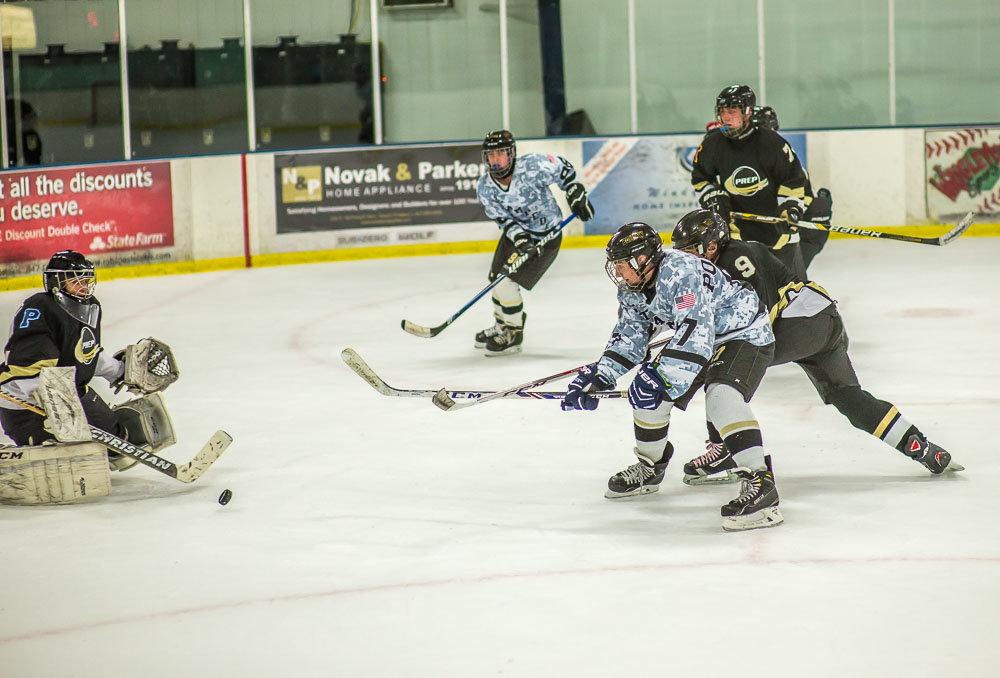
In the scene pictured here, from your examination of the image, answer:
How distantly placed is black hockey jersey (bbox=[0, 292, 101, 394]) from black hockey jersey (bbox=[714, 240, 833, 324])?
6.49ft

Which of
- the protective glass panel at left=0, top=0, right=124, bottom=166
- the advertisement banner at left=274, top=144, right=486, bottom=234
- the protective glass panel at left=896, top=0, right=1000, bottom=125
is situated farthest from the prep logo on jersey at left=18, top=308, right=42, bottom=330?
the protective glass panel at left=896, top=0, right=1000, bottom=125

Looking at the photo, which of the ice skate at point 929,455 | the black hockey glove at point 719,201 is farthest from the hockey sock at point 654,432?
the black hockey glove at point 719,201

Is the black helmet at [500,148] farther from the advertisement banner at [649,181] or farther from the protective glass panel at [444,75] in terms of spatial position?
the protective glass panel at [444,75]

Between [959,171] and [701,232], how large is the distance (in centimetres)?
722

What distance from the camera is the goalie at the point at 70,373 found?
3936 mm

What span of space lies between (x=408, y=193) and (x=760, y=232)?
15.8ft

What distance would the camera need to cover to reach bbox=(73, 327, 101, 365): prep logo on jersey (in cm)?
412

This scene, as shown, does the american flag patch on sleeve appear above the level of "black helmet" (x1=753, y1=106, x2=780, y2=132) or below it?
below

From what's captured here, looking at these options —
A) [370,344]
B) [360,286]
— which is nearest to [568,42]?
[360,286]

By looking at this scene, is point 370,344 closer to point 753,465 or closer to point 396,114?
point 753,465

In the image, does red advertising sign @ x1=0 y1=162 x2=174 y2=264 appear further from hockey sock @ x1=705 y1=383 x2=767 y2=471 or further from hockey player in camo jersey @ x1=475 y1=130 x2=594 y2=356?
hockey sock @ x1=705 y1=383 x2=767 y2=471

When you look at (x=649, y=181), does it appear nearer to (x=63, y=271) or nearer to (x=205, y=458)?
(x=205, y=458)

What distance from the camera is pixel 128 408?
4.33 metres

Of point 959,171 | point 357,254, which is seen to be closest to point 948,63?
point 959,171
